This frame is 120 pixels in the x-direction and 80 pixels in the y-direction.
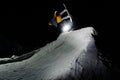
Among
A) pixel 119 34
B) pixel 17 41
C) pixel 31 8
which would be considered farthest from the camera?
pixel 17 41

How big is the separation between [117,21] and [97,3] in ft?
4.06

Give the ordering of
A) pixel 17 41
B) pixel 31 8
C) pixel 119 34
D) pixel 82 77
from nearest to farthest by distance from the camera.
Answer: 1. pixel 82 77
2. pixel 119 34
3. pixel 31 8
4. pixel 17 41

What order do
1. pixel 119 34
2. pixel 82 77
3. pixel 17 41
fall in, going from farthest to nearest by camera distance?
pixel 17 41 < pixel 119 34 < pixel 82 77

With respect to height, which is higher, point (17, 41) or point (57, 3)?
point (57, 3)

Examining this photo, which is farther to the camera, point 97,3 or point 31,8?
point 31,8

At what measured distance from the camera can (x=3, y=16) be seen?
8.53 meters

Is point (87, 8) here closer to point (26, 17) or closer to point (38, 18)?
point (38, 18)

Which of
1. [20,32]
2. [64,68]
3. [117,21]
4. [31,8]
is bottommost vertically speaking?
[64,68]

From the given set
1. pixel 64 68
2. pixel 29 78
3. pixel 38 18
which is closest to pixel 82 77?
pixel 64 68

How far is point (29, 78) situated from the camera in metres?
2.16

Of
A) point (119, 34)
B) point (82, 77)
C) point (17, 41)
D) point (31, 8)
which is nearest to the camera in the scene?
point (82, 77)

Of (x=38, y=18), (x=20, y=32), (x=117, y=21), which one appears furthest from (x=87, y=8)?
(x=20, y=32)

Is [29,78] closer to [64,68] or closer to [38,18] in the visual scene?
[64,68]

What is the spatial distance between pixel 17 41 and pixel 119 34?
513 centimetres
